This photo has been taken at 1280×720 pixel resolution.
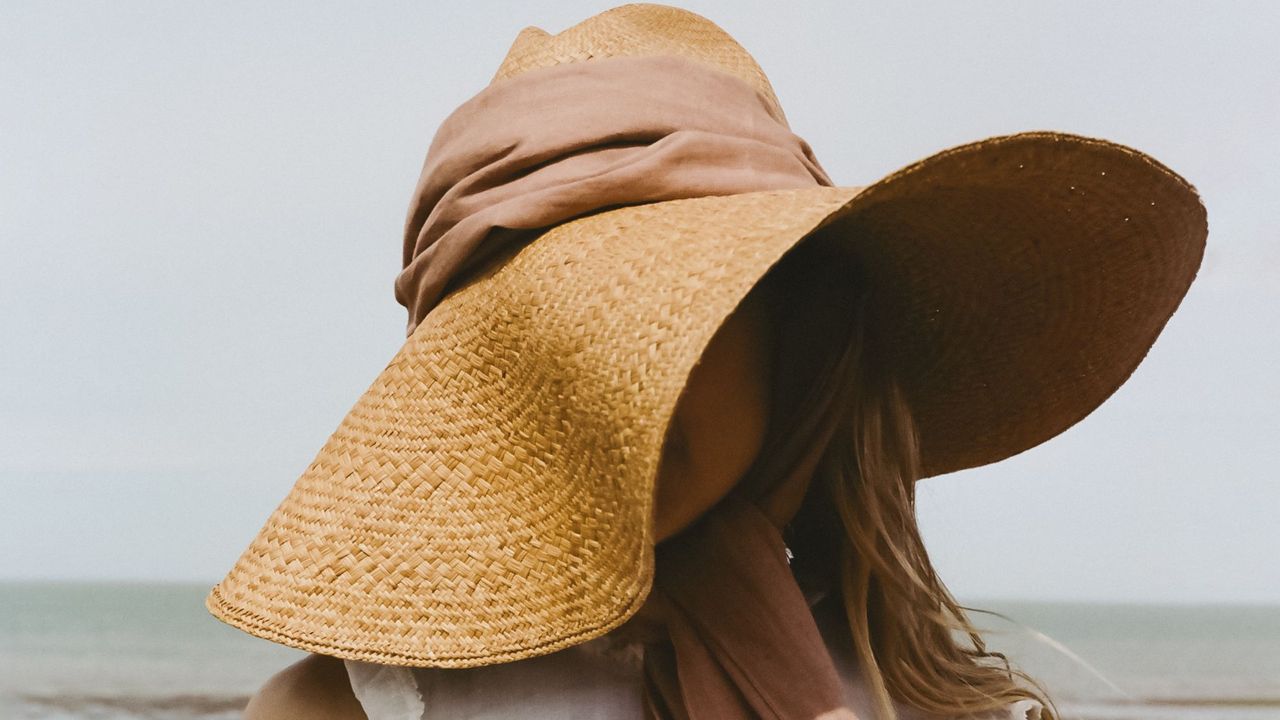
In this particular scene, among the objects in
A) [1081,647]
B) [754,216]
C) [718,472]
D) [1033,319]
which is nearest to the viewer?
[754,216]

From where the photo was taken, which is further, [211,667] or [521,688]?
[211,667]

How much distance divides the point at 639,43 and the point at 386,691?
1.94 ft

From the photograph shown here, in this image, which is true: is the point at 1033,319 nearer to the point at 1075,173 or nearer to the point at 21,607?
the point at 1075,173

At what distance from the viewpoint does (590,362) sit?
591 millimetres

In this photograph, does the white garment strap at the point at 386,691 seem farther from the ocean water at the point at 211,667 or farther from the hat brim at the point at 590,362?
the ocean water at the point at 211,667

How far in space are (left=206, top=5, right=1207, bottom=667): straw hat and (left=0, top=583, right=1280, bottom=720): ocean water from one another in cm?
356

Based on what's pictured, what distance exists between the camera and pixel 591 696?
0.73 meters

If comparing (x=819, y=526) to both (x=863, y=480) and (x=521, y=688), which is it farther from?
(x=521, y=688)

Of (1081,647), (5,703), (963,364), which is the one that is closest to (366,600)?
(963,364)

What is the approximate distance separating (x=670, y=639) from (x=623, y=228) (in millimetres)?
339

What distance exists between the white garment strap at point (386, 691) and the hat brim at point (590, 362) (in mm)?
84

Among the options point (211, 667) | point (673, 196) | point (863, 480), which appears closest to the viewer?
point (673, 196)

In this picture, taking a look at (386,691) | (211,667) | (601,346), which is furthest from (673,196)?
(211,667)

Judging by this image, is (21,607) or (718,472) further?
(21,607)
